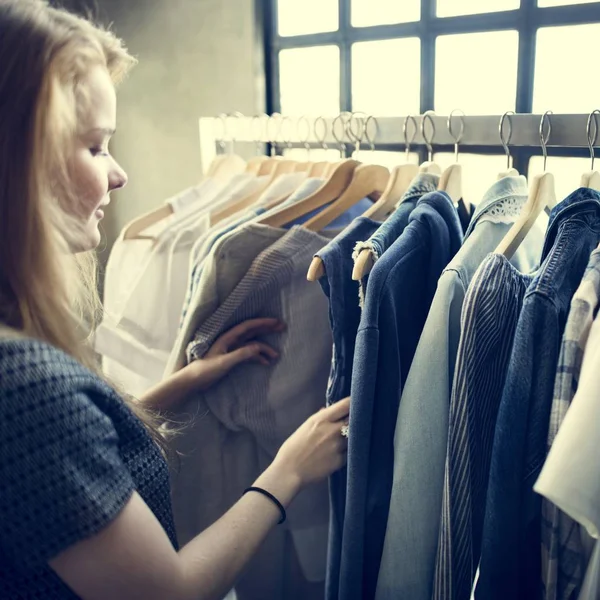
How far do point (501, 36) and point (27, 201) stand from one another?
3.60ft

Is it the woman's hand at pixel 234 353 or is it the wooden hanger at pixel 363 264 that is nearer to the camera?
the wooden hanger at pixel 363 264

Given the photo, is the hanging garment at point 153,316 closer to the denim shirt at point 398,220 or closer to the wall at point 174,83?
the denim shirt at point 398,220

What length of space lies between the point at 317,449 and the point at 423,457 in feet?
0.59

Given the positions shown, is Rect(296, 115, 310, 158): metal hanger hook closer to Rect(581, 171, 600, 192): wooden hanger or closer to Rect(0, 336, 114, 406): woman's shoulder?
Rect(581, 171, 600, 192): wooden hanger

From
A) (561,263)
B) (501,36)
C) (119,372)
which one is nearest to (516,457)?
(561,263)

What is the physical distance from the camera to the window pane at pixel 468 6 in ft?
4.47

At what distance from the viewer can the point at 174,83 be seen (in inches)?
72.8

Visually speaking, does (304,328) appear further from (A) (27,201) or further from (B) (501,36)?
(B) (501,36)

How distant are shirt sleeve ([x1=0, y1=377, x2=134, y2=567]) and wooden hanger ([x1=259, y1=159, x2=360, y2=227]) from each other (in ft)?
1.81

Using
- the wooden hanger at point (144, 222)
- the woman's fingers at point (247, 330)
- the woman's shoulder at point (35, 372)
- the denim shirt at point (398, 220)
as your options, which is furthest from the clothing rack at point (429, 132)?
the woman's shoulder at point (35, 372)

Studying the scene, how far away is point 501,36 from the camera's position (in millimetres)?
1374

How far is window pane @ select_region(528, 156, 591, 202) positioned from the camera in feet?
4.17

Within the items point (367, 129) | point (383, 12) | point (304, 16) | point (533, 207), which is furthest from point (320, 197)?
point (304, 16)

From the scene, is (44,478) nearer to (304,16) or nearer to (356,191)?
(356,191)
